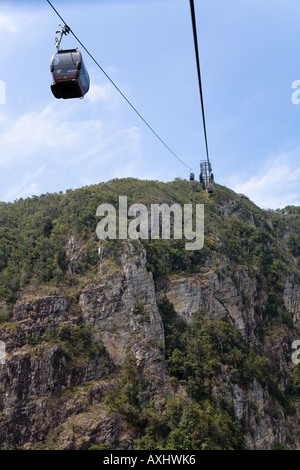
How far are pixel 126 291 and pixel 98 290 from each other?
3114 millimetres

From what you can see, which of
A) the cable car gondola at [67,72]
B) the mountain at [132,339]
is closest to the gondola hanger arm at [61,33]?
the cable car gondola at [67,72]

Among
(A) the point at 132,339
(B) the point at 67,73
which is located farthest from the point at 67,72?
(A) the point at 132,339

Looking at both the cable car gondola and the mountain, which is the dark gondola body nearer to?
the cable car gondola

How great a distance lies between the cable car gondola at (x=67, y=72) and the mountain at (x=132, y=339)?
29.3 meters

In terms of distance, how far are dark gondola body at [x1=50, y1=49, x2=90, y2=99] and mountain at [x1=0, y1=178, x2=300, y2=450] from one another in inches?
1153

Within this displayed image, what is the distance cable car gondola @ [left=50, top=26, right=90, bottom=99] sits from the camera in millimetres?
12789

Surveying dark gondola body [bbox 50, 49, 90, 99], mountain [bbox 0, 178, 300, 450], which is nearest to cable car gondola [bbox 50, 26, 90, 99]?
dark gondola body [bbox 50, 49, 90, 99]

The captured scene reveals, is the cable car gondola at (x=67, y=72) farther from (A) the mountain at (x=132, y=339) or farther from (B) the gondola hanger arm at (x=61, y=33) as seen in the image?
(A) the mountain at (x=132, y=339)

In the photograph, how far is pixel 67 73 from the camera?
1284 centimetres

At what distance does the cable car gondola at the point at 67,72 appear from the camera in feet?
42.0

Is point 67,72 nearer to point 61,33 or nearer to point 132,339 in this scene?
point 61,33

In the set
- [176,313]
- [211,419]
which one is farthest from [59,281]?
[211,419]

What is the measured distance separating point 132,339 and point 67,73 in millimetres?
34021
